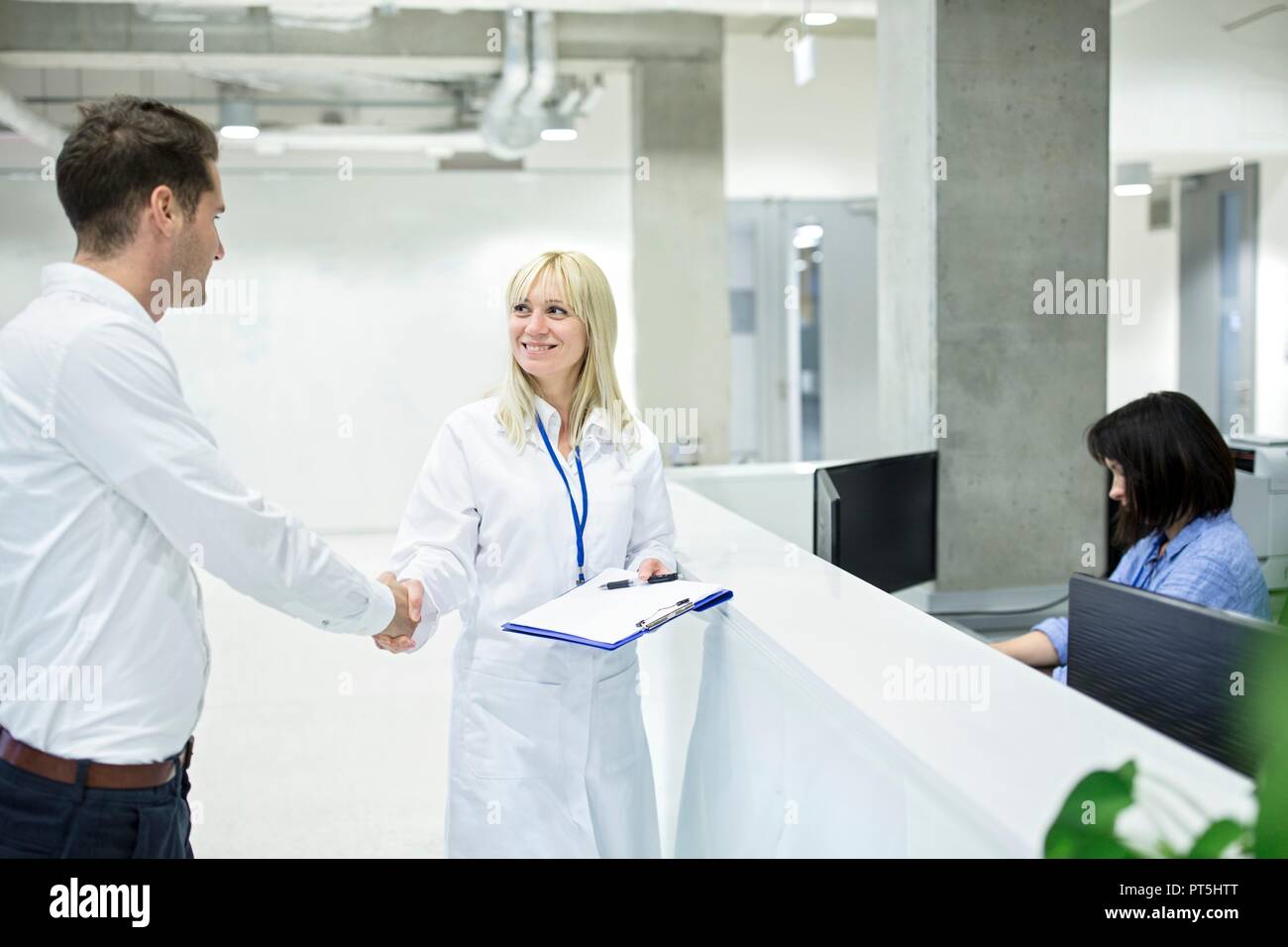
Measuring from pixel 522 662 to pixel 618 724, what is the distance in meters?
0.25

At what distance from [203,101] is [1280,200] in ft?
29.2

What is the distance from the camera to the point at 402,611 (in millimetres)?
2197

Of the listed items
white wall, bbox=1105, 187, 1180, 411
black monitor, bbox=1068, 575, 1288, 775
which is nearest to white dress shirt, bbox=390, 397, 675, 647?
black monitor, bbox=1068, 575, 1288, 775

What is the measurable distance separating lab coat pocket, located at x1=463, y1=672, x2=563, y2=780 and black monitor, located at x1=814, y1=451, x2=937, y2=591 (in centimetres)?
87

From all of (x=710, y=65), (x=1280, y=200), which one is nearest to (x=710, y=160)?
(x=710, y=65)

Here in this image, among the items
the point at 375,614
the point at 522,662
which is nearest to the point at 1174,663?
the point at 522,662

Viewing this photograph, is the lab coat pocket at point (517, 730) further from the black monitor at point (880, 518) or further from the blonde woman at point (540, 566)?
the black monitor at point (880, 518)

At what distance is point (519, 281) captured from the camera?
250cm

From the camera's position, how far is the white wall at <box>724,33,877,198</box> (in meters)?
9.84

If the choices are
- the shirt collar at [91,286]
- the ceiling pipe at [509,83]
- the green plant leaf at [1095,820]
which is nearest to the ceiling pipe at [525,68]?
the ceiling pipe at [509,83]

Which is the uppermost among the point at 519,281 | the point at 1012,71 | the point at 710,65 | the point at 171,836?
the point at 710,65

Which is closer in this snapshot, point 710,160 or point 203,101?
Result: point 710,160

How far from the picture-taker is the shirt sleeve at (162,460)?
63.1 inches
